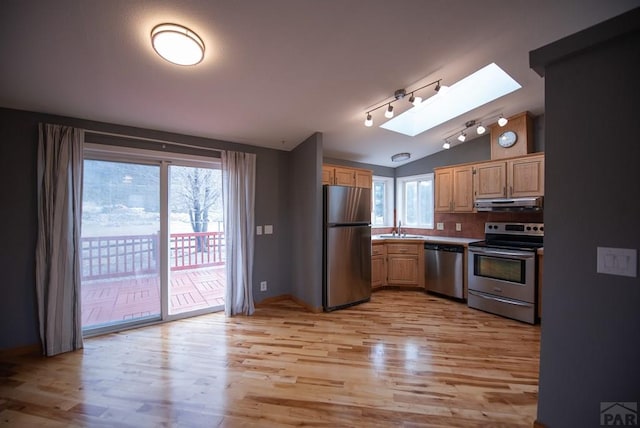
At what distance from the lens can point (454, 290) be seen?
3.64 metres

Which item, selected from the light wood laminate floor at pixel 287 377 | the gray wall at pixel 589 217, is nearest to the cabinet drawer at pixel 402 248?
the light wood laminate floor at pixel 287 377

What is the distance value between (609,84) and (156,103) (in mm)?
3191

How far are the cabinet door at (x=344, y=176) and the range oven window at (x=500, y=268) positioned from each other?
2.09 m

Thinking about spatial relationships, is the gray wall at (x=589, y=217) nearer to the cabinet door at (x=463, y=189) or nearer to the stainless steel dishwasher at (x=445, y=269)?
the stainless steel dishwasher at (x=445, y=269)

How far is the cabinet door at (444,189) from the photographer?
402cm

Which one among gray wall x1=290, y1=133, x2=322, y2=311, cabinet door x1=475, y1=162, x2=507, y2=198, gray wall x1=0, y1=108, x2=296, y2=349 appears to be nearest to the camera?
gray wall x1=0, y1=108, x2=296, y2=349

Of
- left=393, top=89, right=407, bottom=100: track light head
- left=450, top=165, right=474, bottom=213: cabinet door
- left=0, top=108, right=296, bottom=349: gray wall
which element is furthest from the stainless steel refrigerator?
left=0, top=108, right=296, bottom=349: gray wall

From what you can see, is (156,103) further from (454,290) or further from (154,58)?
(454,290)

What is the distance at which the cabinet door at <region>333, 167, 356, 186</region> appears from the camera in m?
3.72

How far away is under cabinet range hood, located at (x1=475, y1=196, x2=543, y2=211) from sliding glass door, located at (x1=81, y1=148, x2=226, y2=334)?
12.5 ft

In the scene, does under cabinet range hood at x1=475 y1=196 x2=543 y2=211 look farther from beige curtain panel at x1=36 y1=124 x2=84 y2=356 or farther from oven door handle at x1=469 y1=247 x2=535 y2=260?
beige curtain panel at x1=36 y1=124 x2=84 y2=356

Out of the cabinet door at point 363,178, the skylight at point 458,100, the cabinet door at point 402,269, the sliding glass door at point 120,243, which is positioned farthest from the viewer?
the cabinet door at point 402,269

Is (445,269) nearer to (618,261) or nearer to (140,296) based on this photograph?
(618,261)

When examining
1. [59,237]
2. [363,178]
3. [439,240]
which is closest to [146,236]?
[59,237]
